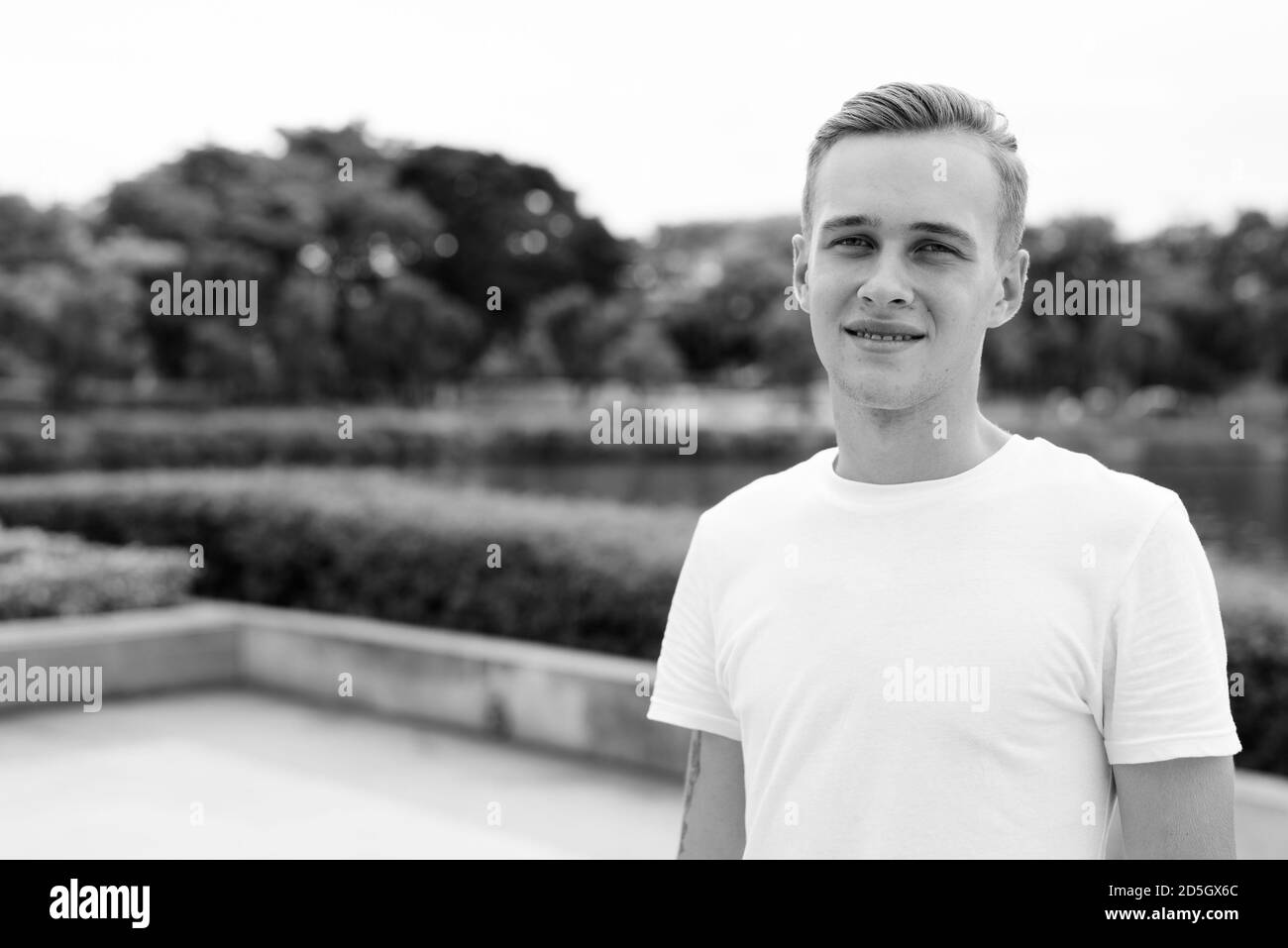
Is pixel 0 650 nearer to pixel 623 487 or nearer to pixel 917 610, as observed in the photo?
pixel 917 610

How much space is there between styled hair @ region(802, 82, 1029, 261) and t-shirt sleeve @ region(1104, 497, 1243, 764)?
415 mm

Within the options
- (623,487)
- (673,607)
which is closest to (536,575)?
(673,607)

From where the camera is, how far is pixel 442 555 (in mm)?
7398

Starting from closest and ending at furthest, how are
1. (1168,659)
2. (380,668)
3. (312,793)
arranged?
(1168,659) < (312,793) < (380,668)

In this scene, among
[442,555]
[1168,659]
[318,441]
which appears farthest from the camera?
[318,441]

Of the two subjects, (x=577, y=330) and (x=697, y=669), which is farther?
(x=577, y=330)

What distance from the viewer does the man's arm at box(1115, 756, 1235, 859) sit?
1.43 metres

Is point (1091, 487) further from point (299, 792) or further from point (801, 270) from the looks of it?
point (299, 792)

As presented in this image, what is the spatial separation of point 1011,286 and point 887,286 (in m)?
0.21

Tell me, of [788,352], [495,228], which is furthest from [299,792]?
[495,228]

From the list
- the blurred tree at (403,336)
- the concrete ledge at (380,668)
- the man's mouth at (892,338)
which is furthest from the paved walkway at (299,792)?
the blurred tree at (403,336)

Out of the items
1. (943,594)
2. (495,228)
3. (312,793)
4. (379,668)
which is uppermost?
(495,228)

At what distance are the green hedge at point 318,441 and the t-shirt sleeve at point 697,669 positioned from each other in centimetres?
2577

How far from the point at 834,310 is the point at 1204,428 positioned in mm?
43718
